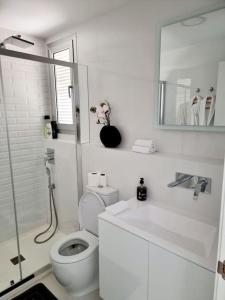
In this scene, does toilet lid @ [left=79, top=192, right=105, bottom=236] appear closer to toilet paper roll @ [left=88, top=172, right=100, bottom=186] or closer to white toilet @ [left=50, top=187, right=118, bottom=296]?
white toilet @ [left=50, top=187, right=118, bottom=296]

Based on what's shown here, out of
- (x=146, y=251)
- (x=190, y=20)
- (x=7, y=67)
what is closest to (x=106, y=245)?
(x=146, y=251)

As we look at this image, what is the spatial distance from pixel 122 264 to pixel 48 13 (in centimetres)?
216

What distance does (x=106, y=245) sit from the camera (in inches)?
57.8

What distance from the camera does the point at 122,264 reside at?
1382 mm

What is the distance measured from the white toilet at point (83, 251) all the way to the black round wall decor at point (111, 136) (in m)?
0.41

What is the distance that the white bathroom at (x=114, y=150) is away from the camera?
4.29ft

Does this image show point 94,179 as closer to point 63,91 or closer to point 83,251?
point 83,251

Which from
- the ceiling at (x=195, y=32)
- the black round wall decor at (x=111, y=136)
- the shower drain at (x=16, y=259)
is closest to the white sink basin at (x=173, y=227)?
the black round wall decor at (x=111, y=136)

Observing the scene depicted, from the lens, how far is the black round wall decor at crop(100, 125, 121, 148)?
1885mm

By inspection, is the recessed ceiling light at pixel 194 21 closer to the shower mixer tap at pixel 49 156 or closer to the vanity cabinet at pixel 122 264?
the vanity cabinet at pixel 122 264

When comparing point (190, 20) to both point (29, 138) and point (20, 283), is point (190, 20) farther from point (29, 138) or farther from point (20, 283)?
point (20, 283)

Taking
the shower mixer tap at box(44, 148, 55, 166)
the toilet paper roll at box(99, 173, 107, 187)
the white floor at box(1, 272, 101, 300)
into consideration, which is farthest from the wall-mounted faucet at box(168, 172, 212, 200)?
the shower mixer tap at box(44, 148, 55, 166)

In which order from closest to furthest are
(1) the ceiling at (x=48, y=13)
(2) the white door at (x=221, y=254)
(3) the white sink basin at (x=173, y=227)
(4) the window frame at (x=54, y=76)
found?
(2) the white door at (x=221, y=254) → (3) the white sink basin at (x=173, y=227) → (1) the ceiling at (x=48, y=13) → (4) the window frame at (x=54, y=76)

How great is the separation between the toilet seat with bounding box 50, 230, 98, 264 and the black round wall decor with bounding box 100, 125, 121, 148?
83 cm
